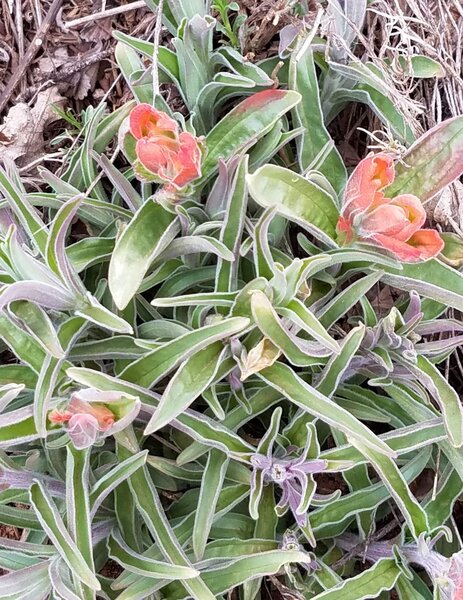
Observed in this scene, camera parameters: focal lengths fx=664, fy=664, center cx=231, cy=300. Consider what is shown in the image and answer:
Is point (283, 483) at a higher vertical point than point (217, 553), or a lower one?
higher

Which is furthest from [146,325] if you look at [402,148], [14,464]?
[402,148]

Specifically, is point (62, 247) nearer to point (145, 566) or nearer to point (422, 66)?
point (145, 566)

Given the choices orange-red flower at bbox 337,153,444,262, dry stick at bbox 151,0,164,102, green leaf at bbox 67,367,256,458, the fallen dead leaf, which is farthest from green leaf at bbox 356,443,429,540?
the fallen dead leaf

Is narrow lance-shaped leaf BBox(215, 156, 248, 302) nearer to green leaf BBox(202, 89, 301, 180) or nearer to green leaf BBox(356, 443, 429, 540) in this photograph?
green leaf BBox(202, 89, 301, 180)

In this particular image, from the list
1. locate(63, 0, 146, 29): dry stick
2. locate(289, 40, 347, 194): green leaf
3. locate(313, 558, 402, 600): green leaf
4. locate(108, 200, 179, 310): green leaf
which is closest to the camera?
locate(108, 200, 179, 310): green leaf

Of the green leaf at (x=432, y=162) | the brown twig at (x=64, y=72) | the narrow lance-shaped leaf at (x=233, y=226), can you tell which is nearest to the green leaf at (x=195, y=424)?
the narrow lance-shaped leaf at (x=233, y=226)

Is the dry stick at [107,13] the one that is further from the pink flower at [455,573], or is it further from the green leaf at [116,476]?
the pink flower at [455,573]

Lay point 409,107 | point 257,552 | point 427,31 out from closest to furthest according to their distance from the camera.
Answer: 1. point 257,552
2. point 409,107
3. point 427,31

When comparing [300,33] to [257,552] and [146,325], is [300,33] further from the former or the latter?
[257,552]
